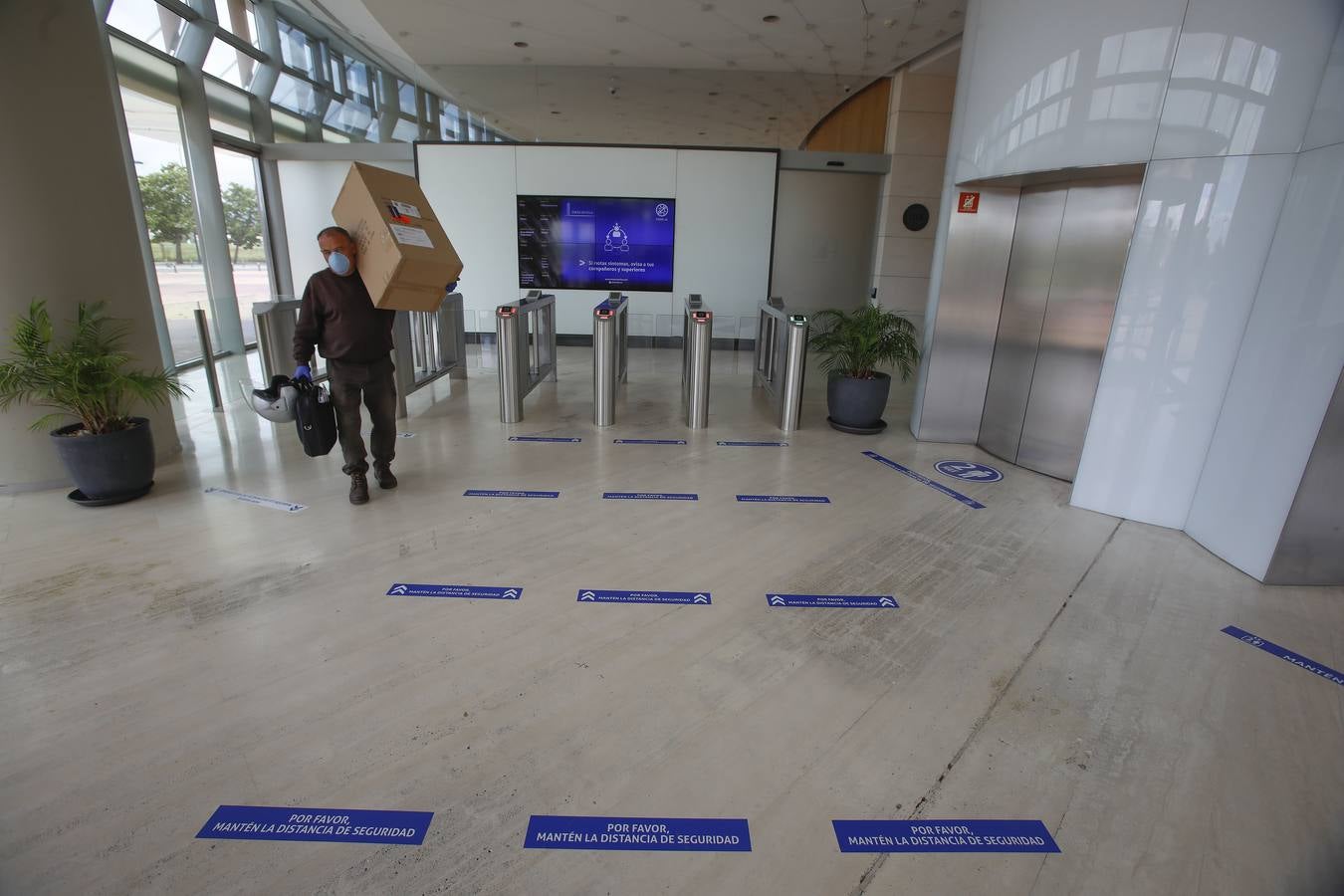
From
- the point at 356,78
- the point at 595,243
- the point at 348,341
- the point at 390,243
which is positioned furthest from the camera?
the point at 356,78

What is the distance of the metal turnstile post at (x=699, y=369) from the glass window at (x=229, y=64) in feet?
21.6

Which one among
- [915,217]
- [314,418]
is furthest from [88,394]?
[915,217]

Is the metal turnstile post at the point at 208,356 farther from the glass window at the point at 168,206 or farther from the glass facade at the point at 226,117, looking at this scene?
the glass window at the point at 168,206

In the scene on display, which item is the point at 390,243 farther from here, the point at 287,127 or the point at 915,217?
the point at 287,127

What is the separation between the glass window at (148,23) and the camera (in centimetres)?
607

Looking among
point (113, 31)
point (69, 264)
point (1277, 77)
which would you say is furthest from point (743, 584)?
point (113, 31)

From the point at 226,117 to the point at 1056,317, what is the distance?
31.3 ft

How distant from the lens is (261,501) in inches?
152

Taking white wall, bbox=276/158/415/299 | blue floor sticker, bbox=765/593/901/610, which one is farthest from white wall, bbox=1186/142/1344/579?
white wall, bbox=276/158/415/299

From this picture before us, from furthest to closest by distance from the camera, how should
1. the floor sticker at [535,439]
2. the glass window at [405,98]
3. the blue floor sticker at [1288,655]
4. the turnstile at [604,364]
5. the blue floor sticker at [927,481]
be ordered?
the glass window at [405,98] < the turnstile at [604,364] < the floor sticker at [535,439] < the blue floor sticker at [927,481] < the blue floor sticker at [1288,655]

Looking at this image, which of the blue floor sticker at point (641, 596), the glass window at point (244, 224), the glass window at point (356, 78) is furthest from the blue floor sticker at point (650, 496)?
the glass window at point (356, 78)

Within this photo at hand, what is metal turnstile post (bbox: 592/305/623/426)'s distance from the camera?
5.37 meters

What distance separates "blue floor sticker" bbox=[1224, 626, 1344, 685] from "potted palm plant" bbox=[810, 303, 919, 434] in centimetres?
306

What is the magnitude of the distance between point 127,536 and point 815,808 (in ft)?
11.9
